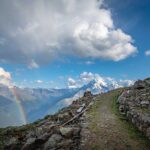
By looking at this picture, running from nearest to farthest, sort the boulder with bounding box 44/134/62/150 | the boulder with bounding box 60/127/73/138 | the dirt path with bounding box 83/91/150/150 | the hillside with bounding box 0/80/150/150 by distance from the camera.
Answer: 1. the dirt path with bounding box 83/91/150/150
2. the hillside with bounding box 0/80/150/150
3. the boulder with bounding box 44/134/62/150
4. the boulder with bounding box 60/127/73/138

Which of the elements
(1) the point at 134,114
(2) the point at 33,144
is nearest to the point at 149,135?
(1) the point at 134,114

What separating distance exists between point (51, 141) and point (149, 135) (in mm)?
9916

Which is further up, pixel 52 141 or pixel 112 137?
pixel 112 137

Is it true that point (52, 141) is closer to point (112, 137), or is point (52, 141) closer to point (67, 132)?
point (67, 132)

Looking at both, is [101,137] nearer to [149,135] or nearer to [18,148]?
[149,135]

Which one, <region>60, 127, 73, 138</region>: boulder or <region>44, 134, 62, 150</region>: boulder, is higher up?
<region>60, 127, 73, 138</region>: boulder

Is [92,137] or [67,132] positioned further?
[67,132]

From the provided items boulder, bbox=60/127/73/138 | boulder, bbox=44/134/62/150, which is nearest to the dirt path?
boulder, bbox=60/127/73/138

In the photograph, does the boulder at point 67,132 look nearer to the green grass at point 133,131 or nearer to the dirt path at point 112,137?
the dirt path at point 112,137

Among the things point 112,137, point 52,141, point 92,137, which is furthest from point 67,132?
point 112,137

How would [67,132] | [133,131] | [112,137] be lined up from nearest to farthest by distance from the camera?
[112,137] < [67,132] < [133,131]

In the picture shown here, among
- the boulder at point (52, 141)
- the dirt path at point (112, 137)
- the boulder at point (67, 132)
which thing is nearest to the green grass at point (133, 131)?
the dirt path at point (112, 137)

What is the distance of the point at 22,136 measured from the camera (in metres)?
32.3

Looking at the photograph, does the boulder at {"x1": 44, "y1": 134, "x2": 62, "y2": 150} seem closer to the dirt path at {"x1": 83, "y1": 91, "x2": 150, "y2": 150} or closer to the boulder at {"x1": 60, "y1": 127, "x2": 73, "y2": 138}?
the boulder at {"x1": 60, "y1": 127, "x2": 73, "y2": 138}
